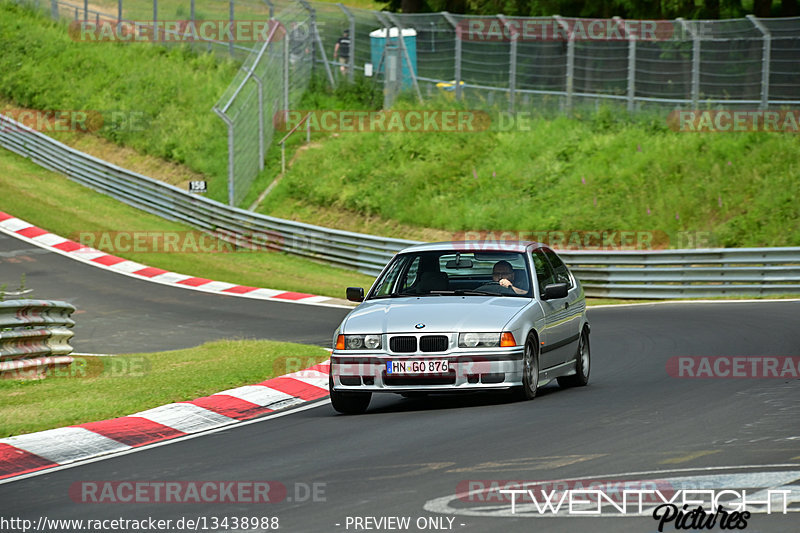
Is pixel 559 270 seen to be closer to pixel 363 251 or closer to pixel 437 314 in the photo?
pixel 437 314

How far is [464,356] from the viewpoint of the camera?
10016mm

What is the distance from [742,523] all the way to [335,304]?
58.9 feet

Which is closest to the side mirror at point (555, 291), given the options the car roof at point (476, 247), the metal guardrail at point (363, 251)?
the car roof at point (476, 247)

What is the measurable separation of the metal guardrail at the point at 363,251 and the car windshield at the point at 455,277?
1270 cm

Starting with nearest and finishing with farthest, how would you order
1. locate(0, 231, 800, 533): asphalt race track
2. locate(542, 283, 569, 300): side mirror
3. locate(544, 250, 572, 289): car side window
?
locate(0, 231, 800, 533): asphalt race track
locate(542, 283, 569, 300): side mirror
locate(544, 250, 572, 289): car side window

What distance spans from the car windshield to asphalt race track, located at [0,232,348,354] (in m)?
5.69

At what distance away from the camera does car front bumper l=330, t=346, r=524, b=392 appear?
10016 mm

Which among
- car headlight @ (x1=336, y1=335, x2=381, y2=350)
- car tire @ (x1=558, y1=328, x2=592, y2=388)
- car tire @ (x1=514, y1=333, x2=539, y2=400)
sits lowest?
car tire @ (x1=558, y1=328, x2=592, y2=388)

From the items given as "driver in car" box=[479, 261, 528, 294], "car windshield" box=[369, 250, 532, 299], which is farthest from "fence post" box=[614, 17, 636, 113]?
"driver in car" box=[479, 261, 528, 294]

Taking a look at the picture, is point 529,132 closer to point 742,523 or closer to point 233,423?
point 233,423

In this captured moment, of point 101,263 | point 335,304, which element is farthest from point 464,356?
point 101,263

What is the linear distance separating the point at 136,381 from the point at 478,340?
14.6 feet

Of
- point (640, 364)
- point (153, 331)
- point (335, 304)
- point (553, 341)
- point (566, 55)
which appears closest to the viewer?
point (553, 341)

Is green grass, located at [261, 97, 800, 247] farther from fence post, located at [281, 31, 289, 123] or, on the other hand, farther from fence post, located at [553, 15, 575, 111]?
fence post, located at [281, 31, 289, 123]
